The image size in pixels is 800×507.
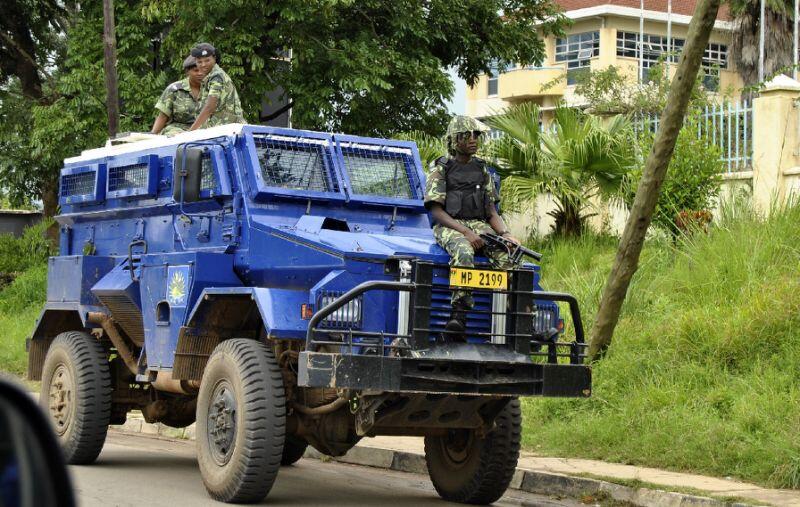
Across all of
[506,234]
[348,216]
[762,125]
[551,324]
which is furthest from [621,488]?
[762,125]

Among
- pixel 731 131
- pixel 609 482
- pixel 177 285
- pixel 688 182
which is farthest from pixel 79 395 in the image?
pixel 731 131

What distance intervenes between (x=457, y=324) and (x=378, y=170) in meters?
2.27

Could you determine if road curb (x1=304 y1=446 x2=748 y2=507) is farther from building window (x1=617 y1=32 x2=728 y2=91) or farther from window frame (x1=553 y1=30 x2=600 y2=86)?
building window (x1=617 y1=32 x2=728 y2=91)

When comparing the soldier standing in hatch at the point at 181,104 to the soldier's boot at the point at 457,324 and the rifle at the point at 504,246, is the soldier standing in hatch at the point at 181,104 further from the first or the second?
the soldier's boot at the point at 457,324

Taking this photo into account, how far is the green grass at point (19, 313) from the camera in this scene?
20594mm

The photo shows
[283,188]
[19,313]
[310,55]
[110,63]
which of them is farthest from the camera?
[19,313]

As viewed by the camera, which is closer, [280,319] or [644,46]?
[280,319]

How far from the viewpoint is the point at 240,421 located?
26.5 feet

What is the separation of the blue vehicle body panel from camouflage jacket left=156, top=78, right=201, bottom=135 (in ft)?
1.75

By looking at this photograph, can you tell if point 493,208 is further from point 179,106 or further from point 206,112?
point 179,106

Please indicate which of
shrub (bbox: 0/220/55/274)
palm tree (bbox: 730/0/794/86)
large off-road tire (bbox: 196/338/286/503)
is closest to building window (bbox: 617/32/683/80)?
palm tree (bbox: 730/0/794/86)

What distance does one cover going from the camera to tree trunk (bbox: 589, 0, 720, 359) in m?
11.3

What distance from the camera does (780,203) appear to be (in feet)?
48.3

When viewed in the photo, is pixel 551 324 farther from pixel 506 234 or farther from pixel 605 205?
pixel 605 205
